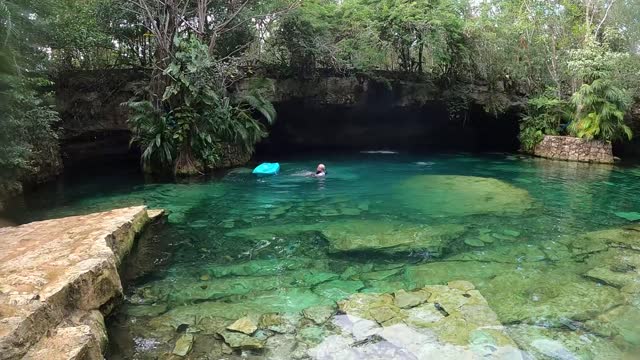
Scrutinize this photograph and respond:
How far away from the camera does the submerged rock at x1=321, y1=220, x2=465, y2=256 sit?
22.7ft

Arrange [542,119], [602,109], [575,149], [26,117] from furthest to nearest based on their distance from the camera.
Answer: [542,119], [575,149], [602,109], [26,117]

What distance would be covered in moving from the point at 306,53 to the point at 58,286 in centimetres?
1547

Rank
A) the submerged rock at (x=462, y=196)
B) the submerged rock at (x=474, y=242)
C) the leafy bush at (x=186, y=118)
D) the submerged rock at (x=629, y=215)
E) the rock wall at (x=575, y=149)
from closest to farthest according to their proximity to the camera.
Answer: the submerged rock at (x=474, y=242) < the submerged rock at (x=629, y=215) < the submerged rock at (x=462, y=196) < the leafy bush at (x=186, y=118) < the rock wall at (x=575, y=149)

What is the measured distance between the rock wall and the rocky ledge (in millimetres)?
17475

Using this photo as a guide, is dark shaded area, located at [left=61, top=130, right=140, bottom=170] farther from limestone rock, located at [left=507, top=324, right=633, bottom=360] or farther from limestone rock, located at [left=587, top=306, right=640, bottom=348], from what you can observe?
limestone rock, located at [left=587, top=306, right=640, bottom=348]

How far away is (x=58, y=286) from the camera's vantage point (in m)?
3.72

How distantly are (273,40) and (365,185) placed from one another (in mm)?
8634

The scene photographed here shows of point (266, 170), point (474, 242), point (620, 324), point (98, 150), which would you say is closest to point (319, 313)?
point (620, 324)

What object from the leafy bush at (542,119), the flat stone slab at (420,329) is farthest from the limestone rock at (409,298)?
the leafy bush at (542,119)

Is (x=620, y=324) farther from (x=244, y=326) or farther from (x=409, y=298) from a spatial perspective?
(x=244, y=326)

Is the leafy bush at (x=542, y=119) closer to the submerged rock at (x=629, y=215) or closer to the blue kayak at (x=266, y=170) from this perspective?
the submerged rock at (x=629, y=215)

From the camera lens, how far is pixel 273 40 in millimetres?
18078

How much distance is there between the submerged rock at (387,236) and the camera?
6930 mm

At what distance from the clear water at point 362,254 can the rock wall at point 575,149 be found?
5.24 m
